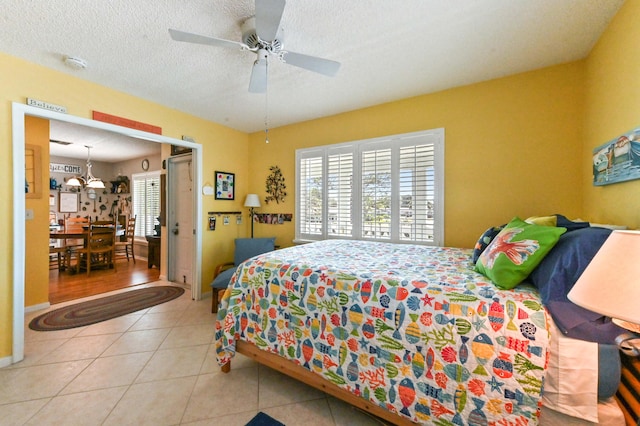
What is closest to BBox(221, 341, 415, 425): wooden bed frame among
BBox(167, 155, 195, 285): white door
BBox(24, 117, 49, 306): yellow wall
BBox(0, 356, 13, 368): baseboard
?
BBox(0, 356, 13, 368): baseboard

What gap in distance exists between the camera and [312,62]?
72.6 inches

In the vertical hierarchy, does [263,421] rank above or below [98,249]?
below

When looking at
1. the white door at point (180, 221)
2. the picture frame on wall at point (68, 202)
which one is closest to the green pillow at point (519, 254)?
the white door at point (180, 221)

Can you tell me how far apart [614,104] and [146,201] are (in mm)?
8030

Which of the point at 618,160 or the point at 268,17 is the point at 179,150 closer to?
the point at 268,17

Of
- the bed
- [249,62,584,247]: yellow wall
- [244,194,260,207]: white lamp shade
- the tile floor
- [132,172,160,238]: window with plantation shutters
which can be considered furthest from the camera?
[132,172,160,238]: window with plantation shutters

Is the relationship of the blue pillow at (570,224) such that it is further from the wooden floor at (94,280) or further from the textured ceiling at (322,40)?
the wooden floor at (94,280)

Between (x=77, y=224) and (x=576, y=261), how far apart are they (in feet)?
25.0

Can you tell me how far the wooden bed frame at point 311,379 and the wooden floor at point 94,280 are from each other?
327 cm

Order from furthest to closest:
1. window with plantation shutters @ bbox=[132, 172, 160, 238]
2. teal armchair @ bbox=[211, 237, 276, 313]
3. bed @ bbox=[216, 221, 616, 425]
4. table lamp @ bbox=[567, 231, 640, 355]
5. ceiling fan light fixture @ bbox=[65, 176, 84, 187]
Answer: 1. window with plantation shutters @ bbox=[132, 172, 160, 238]
2. ceiling fan light fixture @ bbox=[65, 176, 84, 187]
3. teal armchair @ bbox=[211, 237, 276, 313]
4. bed @ bbox=[216, 221, 616, 425]
5. table lamp @ bbox=[567, 231, 640, 355]

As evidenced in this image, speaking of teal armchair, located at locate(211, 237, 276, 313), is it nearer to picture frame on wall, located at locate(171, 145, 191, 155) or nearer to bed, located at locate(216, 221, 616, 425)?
bed, located at locate(216, 221, 616, 425)

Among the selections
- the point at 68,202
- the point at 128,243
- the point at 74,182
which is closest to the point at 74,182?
the point at 74,182

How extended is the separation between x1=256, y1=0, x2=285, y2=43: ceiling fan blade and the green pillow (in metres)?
1.78

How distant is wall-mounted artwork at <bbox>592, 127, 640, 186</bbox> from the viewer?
1466mm
